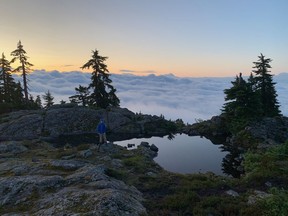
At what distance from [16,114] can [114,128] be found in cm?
1782

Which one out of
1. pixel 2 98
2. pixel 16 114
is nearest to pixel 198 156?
pixel 16 114

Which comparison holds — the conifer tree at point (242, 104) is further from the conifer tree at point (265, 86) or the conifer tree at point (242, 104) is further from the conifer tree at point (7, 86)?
the conifer tree at point (7, 86)

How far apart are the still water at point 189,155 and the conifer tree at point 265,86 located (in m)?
12.8

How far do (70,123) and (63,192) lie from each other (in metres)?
34.7

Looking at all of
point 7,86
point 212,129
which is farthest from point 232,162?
point 7,86

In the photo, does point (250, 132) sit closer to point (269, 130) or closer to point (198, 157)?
point (269, 130)

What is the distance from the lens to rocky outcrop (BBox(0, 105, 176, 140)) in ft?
142

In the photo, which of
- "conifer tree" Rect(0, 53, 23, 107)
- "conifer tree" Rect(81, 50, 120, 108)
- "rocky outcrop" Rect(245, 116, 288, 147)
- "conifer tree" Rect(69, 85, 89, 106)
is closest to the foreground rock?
"rocky outcrop" Rect(245, 116, 288, 147)

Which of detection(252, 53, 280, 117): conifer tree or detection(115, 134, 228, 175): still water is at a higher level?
detection(252, 53, 280, 117): conifer tree

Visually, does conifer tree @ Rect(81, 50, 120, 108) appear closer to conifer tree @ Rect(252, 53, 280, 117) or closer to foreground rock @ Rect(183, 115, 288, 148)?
foreground rock @ Rect(183, 115, 288, 148)

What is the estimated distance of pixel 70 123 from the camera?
45.4m

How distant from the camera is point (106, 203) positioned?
10000 millimetres

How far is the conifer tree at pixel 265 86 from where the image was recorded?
42969mm

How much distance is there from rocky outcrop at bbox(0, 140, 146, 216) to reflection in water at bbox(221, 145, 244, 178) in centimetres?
1287
